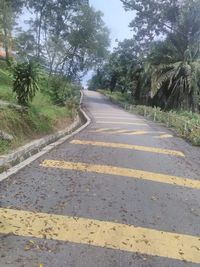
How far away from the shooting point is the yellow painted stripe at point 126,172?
31.0ft

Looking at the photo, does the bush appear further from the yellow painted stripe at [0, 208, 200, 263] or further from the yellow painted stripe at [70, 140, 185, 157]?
the yellow painted stripe at [0, 208, 200, 263]

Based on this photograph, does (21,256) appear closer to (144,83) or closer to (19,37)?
(144,83)

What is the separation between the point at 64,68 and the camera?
40844 mm

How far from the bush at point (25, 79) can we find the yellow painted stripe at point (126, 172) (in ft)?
11.1

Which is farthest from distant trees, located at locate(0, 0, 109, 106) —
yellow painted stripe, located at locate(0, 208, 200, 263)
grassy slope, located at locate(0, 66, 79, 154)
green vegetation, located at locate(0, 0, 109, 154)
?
yellow painted stripe, located at locate(0, 208, 200, 263)

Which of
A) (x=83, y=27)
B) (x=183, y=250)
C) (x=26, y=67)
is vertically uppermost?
(x=83, y=27)

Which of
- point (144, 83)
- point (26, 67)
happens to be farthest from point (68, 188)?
point (144, 83)

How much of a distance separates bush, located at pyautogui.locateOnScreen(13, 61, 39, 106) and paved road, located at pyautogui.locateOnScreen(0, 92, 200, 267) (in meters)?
2.51

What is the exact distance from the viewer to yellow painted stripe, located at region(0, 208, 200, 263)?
577 cm

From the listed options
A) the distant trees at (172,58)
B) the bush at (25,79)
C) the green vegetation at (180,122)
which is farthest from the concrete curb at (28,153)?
the distant trees at (172,58)

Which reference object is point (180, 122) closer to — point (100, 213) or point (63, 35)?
point (100, 213)

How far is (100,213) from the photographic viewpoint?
22.6 ft

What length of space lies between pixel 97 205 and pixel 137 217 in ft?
2.45

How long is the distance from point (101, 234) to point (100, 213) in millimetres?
814
